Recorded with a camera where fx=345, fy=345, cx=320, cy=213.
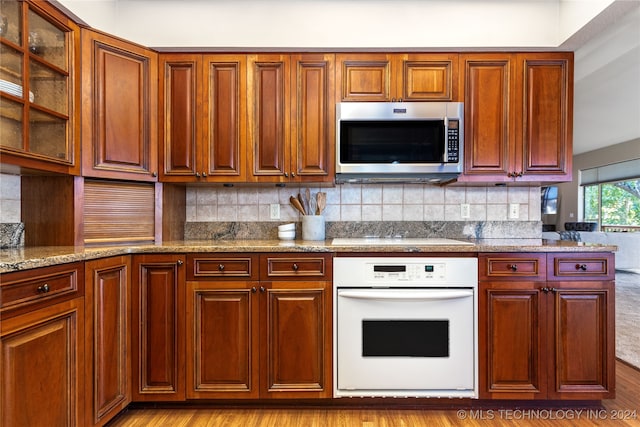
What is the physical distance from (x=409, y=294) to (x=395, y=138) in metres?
0.94

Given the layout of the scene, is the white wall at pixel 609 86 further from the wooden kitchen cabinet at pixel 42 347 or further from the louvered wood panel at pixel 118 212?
the wooden kitchen cabinet at pixel 42 347

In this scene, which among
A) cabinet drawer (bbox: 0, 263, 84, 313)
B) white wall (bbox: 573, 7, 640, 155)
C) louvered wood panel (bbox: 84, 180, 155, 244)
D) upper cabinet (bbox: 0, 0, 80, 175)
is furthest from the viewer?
white wall (bbox: 573, 7, 640, 155)

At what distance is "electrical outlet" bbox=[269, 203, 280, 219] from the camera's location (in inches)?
98.4

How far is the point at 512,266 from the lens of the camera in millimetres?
1872

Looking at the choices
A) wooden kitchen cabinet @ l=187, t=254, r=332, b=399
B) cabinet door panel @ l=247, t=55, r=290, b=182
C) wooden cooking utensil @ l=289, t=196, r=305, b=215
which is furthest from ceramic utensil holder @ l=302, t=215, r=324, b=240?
wooden kitchen cabinet @ l=187, t=254, r=332, b=399

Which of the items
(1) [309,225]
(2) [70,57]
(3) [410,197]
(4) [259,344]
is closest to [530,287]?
(3) [410,197]

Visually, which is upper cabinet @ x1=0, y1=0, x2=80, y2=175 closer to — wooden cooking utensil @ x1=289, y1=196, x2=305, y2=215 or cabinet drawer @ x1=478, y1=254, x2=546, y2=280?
wooden cooking utensil @ x1=289, y1=196, x2=305, y2=215

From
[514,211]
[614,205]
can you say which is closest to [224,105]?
[514,211]

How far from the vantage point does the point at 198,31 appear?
218 cm

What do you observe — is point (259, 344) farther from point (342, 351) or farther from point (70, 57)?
point (70, 57)

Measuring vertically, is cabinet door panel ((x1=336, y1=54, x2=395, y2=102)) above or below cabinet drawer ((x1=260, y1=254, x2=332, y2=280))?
above

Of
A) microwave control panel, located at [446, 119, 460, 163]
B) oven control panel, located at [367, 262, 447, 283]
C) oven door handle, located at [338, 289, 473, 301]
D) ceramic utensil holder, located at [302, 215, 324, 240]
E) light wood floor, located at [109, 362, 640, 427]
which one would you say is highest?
microwave control panel, located at [446, 119, 460, 163]

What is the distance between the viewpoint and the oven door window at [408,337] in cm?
188

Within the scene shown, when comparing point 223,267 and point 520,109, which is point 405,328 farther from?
point 520,109
